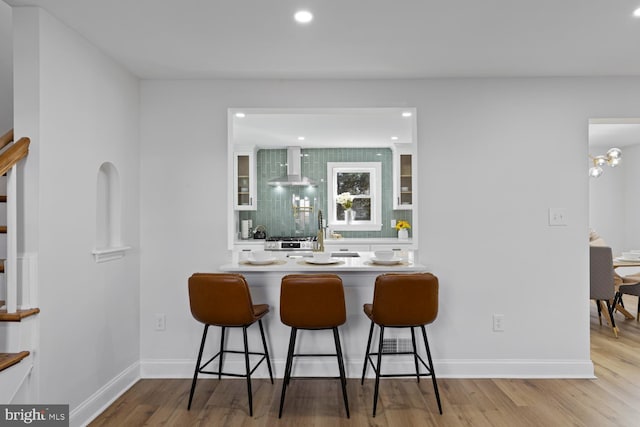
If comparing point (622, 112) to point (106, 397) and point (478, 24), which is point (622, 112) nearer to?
point (478, 24)

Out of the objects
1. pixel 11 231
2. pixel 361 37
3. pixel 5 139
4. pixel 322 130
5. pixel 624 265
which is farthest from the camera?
pixel 322 130

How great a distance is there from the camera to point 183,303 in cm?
332

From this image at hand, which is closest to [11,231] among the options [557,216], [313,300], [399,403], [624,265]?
[313,300]

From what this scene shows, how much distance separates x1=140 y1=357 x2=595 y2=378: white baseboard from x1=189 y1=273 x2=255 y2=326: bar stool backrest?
0.75m

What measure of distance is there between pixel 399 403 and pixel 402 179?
154 inches

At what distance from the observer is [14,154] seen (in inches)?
80.1

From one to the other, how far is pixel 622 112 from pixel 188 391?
401 centimetres

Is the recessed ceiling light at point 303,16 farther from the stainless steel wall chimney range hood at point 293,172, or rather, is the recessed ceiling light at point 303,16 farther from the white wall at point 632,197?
the white wall at point 632,197

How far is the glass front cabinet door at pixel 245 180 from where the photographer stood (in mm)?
6281

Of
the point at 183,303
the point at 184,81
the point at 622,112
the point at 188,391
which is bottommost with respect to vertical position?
the point at 188,391

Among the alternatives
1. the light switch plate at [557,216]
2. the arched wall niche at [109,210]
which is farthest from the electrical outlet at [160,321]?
the light switch plate at [557,216]

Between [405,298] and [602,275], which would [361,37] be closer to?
[405,298]

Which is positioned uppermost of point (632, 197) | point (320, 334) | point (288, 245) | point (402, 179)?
point (402, 179)

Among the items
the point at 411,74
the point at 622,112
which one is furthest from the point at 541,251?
the point at 411,74
